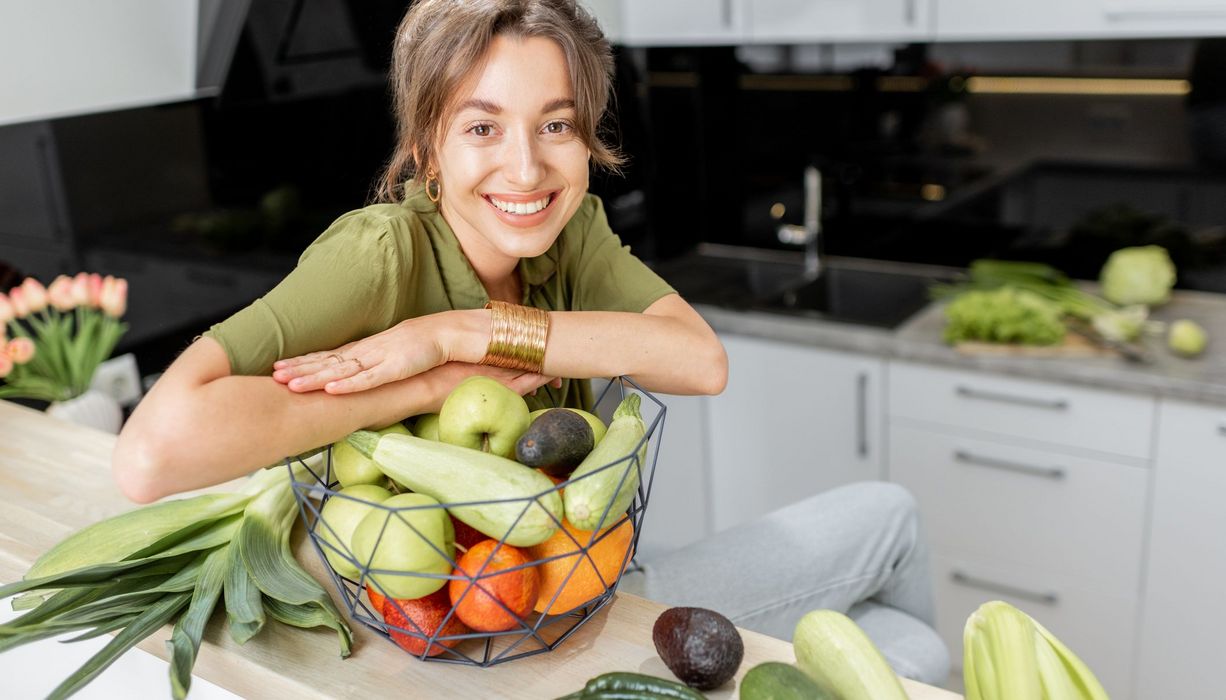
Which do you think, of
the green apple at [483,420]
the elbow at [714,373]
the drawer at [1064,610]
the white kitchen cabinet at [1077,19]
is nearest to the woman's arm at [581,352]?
the elbow at [714,373]

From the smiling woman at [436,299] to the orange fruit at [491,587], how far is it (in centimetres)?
19

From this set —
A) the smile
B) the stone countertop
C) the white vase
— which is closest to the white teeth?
the smile

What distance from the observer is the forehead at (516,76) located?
996 millimetres

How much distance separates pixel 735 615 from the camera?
145 cm

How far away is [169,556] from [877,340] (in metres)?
1.78

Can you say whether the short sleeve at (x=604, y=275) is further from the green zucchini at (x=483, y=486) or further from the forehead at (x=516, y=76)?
the green zucchini at (x=483, y=486)

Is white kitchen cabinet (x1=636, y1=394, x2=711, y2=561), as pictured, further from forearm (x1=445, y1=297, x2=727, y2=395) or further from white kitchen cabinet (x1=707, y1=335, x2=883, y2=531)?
forearm (x1=445, y1=297, x2=727, y2=395)

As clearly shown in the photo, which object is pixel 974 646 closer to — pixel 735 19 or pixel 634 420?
pixel 634 420

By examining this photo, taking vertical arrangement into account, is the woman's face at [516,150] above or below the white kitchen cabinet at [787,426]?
above

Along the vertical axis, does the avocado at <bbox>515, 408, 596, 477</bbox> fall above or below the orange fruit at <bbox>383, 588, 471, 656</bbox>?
above

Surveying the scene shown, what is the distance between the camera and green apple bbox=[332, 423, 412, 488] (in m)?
0.92

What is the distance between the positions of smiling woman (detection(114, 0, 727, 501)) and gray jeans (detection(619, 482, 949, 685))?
1.36 feet

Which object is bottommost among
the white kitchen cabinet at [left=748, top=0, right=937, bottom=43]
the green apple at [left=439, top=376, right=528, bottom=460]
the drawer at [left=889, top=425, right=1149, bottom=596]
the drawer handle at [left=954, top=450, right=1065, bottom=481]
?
the drawer at [left=889, top=425, right=1149, bottom=596]

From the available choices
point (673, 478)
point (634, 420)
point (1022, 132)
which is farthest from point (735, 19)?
point (634, 420)
